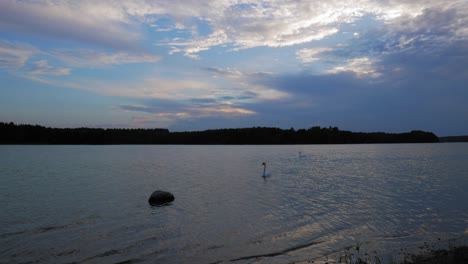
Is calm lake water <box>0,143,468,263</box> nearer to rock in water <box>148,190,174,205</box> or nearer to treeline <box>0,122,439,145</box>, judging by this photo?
rock in water <box>148,190,174,205</box>

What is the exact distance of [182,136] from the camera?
171125mm

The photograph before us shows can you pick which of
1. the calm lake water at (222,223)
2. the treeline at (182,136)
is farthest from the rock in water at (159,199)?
the treeline at (182,136)

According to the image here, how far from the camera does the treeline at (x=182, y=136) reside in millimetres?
135750

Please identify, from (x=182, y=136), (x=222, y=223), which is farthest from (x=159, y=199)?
(x=182, y=136)

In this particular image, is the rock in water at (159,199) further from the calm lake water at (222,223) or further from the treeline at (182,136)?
the treeline at (182,136)

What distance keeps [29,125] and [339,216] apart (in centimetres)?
14797

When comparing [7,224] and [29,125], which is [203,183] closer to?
[7,224]

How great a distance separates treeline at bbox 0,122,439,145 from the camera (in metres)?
136

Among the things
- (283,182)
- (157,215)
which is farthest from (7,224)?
(283,182)

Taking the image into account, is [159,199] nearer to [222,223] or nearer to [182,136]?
[222,223]

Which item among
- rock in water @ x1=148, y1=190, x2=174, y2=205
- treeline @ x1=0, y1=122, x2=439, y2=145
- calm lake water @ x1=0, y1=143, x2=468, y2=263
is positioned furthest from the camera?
treeline @ x1=0, y1=122, x2=439, y2=145

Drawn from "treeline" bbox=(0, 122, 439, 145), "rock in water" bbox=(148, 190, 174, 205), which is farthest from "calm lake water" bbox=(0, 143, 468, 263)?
"treeline" bbox=(0, 122, 439, 145)

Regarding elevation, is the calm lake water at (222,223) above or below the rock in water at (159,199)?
below

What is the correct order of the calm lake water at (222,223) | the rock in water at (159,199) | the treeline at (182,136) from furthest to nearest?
the treeline at (182,136) < the rock in water at (159,199) < the calm lake water at (222,223)
